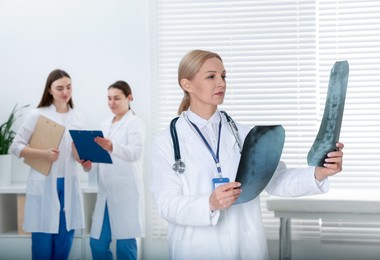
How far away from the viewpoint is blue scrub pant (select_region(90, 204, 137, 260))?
417 centimetres

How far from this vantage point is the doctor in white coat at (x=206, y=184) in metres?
2.17

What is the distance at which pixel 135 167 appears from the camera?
166 inches

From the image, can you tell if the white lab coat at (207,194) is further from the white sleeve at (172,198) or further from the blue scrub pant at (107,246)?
the blue scrub pant at (107,246)

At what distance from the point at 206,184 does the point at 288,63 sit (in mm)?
2445

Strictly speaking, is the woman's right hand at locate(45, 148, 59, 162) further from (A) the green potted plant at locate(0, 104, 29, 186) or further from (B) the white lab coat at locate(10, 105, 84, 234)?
(A) the green potted plant at locate(0, 104, 29, 186)

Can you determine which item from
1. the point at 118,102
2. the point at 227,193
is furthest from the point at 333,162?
the point at 118,102

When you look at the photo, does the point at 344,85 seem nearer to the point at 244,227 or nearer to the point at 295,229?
the point at 244,227

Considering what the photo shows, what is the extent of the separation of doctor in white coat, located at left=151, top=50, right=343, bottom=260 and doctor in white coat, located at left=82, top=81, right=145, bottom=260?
1828 millimetres

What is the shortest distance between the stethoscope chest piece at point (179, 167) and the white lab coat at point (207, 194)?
2 centimetres

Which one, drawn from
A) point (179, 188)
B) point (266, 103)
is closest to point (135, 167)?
point (266, 103)

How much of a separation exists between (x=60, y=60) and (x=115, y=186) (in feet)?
4.07

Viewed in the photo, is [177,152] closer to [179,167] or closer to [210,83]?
[179,167]

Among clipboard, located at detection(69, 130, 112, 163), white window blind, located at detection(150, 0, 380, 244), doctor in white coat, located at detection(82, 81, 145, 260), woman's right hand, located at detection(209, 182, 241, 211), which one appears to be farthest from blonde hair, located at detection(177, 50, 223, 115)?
white window blind, located at detection(150, 0, 380, 244)

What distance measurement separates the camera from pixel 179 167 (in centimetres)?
221
